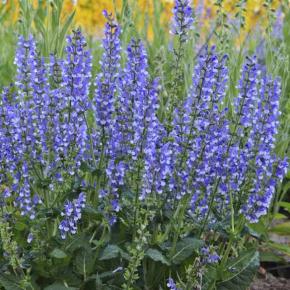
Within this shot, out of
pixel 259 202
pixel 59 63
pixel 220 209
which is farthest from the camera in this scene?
pixel 220 209

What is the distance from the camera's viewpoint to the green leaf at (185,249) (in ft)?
8.85

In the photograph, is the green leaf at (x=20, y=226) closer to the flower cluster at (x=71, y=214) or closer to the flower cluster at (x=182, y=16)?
the flower cluster at (x=71, y=214)

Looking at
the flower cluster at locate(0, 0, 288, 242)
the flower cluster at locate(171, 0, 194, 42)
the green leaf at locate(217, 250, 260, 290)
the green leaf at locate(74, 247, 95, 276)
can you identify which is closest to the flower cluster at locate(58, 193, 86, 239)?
the flower cluster at locate(0, 0, 288, 242)

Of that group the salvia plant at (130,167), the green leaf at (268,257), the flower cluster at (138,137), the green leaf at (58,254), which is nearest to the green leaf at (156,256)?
the salvia plant at (130,167)

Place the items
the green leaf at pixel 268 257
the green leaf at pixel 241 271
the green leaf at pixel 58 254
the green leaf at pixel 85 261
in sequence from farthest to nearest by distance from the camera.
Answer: the green leaf at pixel 268 257 < the green leaf at pixel 241 271 < the green leaf at pixel 85 261 < the green leaf at pixel 58 254

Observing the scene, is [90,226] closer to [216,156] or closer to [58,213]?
[58,213]

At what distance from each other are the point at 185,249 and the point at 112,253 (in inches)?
13.0

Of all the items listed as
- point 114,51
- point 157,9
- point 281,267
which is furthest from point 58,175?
point 157,9

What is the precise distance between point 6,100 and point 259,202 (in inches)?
48.5

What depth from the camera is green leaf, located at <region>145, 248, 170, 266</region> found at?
8.42ft

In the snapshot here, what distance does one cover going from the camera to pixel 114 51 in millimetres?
2709

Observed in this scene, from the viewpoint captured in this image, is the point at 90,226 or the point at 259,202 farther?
the point at 90,226

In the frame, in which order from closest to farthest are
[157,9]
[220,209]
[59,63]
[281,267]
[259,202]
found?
[259,202] < [59,63] < [220,209] < [281,267] < [157,9]

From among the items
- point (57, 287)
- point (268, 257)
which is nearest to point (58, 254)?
point (57, 287)
